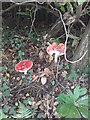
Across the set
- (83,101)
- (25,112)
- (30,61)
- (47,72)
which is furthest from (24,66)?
(83,101)

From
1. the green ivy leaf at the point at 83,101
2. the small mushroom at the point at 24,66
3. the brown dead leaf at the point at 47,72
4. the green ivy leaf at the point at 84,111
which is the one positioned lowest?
the green ivy leaf at the point at 84,111

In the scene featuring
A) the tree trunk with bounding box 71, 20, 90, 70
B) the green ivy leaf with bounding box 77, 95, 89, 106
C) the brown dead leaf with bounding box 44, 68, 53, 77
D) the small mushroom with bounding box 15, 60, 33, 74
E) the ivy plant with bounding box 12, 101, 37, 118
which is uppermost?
the tree trunk with bounding box 71, 20, 90, 70

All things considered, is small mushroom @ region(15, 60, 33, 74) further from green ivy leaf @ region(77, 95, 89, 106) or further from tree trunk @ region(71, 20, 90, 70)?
green ivy leaf @ region(77, 95, 89, 106)

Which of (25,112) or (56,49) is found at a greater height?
(56,49)

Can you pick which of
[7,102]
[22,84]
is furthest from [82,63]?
[7,102]

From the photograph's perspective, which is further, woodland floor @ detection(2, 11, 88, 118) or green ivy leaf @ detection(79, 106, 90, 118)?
woodland floor @ detection(2, 11, 88, 118)

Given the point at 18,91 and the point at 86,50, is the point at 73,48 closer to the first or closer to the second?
the point at 86,50

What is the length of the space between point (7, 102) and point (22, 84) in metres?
0.17

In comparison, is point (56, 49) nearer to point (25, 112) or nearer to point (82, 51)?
point (82, 51)

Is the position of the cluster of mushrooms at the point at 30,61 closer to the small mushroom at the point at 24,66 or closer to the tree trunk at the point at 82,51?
the small mushroom at the point at 24,66

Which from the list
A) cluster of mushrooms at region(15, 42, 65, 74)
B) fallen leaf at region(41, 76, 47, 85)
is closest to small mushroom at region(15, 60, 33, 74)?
cluster of mushrooms at region(15, 42, 65, 74)

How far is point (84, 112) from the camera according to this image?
1.64 m

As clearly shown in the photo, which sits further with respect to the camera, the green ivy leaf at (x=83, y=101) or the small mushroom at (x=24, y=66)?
the small mushroom at (x=24, y=66)

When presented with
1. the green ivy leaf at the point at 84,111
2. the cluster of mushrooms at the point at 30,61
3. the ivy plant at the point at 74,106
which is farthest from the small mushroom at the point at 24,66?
the green ivy leaf at the point at 84,111
